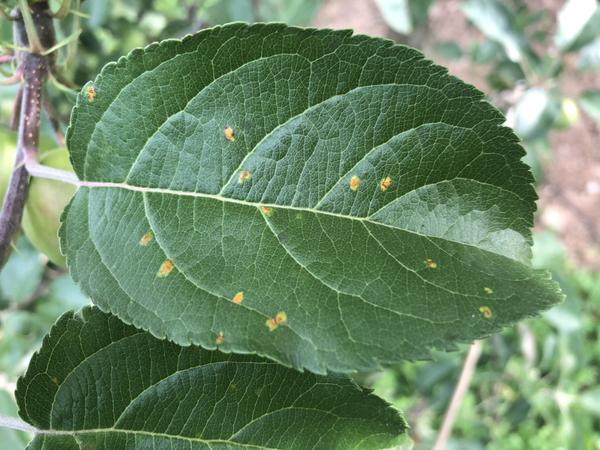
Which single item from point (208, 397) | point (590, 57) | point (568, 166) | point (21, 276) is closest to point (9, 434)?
point (21, 276)

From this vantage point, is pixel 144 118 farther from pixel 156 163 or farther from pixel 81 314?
pixel 81 314

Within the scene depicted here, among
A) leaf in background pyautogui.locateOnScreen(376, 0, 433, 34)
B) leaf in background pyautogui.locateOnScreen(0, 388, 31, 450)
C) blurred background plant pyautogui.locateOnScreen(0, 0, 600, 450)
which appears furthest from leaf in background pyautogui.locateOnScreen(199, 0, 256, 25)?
leaf in background pyautogui.locateOnScreen(0, 388, 31, 450)

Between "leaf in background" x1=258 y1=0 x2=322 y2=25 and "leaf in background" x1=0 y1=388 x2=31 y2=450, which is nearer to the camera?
"leaf in background" x1=0 y1=388 x2=31 y2=450

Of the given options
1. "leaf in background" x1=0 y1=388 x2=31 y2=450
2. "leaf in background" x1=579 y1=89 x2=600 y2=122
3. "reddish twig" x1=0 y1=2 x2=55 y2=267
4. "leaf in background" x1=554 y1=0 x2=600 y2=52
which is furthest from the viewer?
"leaf in background" x1=579 y1=89 x2=600 y2=122

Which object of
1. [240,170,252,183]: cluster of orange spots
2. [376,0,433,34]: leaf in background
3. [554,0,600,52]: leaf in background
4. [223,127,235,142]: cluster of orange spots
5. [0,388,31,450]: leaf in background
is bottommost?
[0,388,31,450]: leaf in background

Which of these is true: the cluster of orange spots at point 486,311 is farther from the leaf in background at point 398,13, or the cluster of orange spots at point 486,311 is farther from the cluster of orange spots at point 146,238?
the leaf in background at point 398,13

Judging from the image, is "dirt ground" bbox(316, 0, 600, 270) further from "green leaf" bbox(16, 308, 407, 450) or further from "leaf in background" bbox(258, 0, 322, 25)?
"green leaf" bbox(16, 308, 407, 450)
